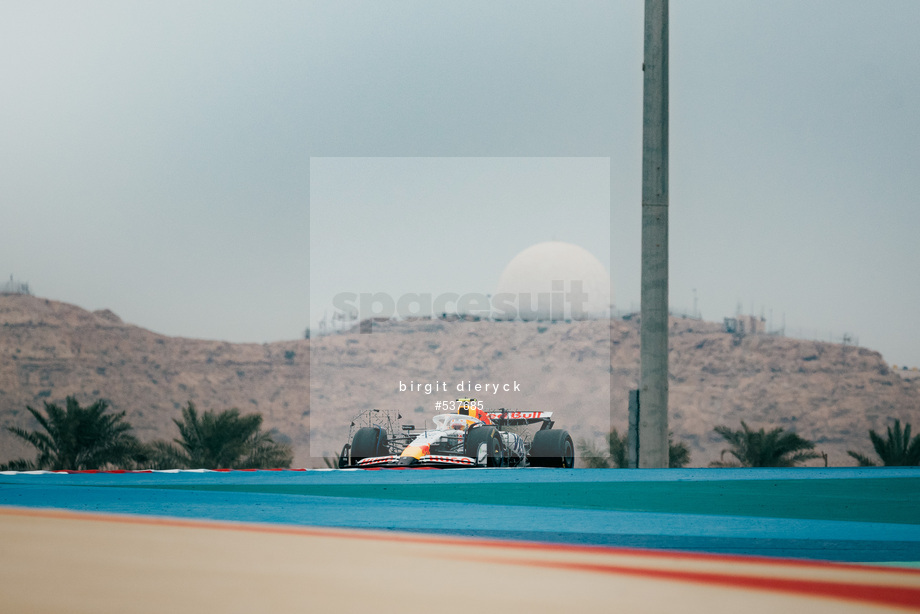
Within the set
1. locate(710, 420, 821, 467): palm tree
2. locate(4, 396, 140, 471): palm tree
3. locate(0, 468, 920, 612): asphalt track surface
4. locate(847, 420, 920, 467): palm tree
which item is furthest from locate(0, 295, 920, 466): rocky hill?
locate(0, 468, 920, 612): asphalt track surface

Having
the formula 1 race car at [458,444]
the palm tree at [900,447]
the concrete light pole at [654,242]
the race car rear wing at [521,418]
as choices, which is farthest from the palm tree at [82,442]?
the palm tree at [900,447]

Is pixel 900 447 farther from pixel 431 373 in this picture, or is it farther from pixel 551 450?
pixel 431 373

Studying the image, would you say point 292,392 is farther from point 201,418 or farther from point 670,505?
point 670,505

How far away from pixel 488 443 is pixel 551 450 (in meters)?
1.08

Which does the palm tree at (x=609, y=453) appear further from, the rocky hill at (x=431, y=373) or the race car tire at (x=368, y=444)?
the rocky hill at (x=431, y=373)

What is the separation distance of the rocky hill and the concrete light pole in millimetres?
23162

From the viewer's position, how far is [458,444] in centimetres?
1016

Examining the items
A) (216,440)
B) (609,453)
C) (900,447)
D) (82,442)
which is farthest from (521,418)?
(82,442)

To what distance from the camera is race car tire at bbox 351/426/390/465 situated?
10016 millimetres

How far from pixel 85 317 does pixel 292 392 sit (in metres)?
12.4

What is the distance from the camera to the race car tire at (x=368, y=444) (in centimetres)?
1002

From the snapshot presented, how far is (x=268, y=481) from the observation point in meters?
5.68

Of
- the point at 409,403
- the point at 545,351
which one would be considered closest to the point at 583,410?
the point at 545,351

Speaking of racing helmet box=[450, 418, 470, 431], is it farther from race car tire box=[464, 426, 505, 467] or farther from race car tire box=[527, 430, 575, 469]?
race car tire box=[464, 426, 505, 467]
